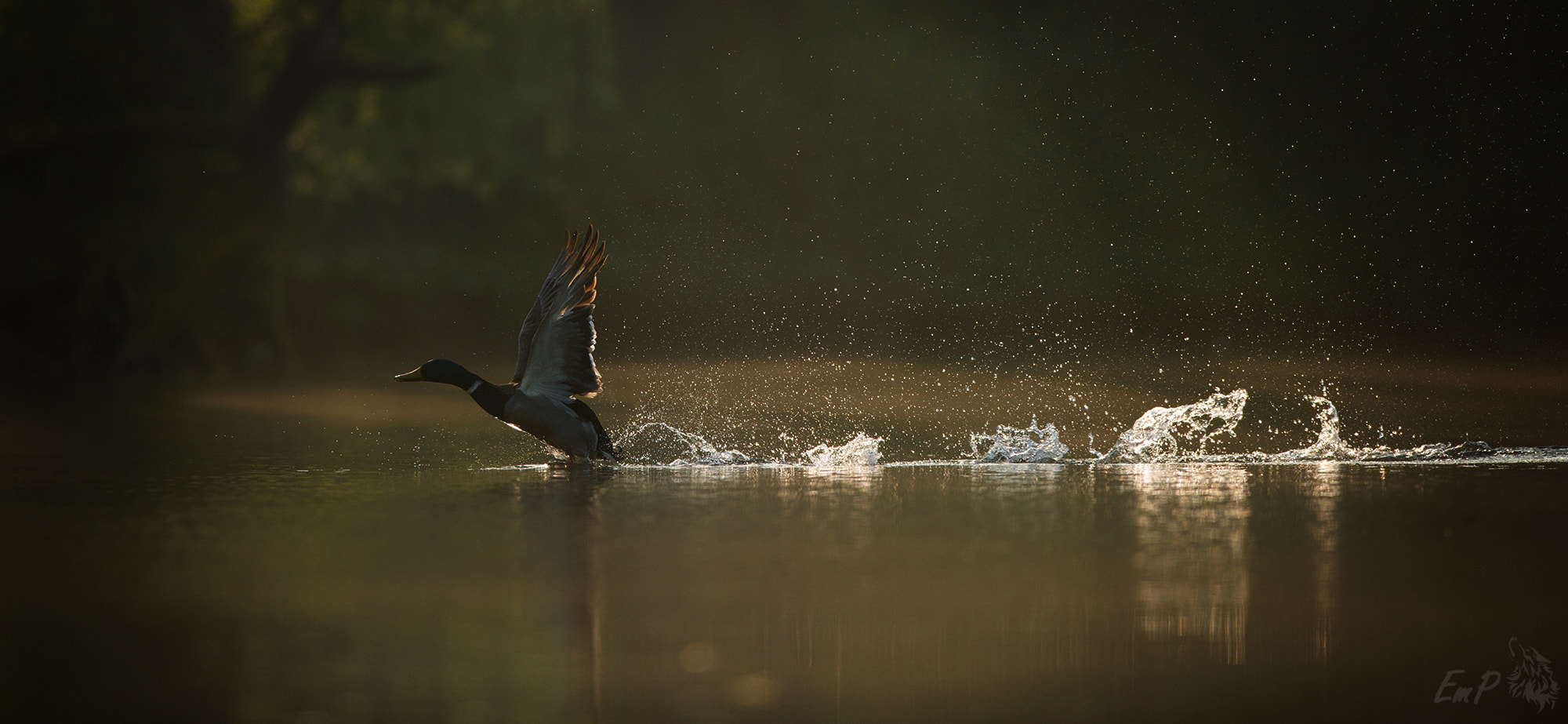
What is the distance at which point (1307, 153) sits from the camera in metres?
37.4

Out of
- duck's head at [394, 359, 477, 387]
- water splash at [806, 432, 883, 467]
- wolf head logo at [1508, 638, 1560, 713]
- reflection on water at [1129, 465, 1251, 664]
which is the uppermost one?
duck's head at [394, 359, 477, 387]

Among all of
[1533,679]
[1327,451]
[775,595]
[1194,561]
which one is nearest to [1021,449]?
[1327,451]

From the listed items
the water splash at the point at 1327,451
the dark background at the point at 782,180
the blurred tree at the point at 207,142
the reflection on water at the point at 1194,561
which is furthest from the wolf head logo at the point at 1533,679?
the blurred tree at the point at 207,142

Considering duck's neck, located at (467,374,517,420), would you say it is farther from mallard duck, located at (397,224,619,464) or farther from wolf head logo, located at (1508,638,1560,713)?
wolf head logo, located at (1508,638,1560,713)

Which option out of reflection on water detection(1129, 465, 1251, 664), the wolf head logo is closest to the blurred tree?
reflection on water detection(1129, 465, 1251, 664)

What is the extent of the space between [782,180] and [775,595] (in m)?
35.0

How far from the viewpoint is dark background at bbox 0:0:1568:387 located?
72.3 ft

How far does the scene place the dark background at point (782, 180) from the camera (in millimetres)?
22047

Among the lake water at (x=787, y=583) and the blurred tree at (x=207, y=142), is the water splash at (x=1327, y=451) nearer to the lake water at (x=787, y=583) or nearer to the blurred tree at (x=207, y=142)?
the lake water at (x=787, y=583)

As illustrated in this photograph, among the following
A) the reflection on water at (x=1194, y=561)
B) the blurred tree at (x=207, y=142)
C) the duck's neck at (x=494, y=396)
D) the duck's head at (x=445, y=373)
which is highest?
the blurred tree at (x=207, y=142)

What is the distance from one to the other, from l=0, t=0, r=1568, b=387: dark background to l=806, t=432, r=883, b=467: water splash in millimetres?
10597

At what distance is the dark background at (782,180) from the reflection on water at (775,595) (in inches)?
520

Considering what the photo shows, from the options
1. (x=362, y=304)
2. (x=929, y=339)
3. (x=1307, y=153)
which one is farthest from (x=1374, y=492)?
(x=1307, y=153)

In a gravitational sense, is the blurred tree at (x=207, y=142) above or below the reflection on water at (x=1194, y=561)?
above
